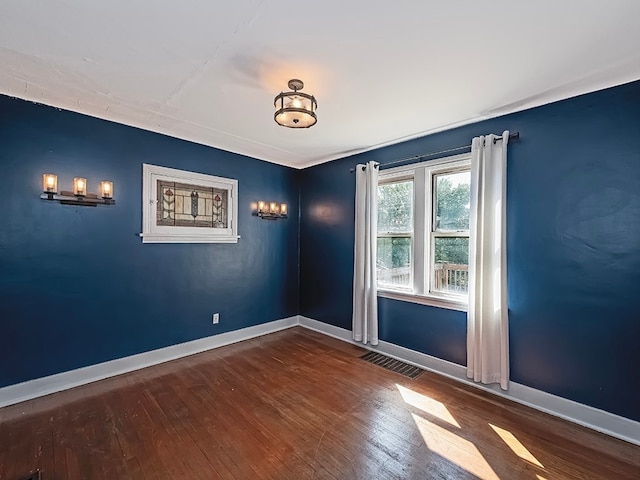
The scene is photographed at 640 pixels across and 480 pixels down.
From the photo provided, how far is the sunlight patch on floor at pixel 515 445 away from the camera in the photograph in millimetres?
1916

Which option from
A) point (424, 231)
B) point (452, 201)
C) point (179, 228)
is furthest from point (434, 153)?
point (179, 228)

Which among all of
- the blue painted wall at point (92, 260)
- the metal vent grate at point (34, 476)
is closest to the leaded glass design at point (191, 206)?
the blue painted wall at point (92, 260)

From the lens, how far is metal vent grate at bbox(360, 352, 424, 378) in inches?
125

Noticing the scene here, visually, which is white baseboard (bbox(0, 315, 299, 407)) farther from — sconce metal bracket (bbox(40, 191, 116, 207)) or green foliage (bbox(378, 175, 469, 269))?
green foliage (bbox(378, 175, 469, 269))

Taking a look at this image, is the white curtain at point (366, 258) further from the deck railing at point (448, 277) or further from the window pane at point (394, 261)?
the deck railing at point (448, 277)

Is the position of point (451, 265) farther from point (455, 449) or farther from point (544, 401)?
point (455, 449)

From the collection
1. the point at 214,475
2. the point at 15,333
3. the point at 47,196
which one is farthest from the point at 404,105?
the point at 15,333

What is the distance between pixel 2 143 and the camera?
2.49 m

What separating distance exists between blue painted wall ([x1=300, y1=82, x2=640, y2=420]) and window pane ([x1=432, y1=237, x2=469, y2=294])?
316mm

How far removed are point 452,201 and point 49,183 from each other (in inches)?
156

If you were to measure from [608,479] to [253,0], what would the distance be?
11.3ft

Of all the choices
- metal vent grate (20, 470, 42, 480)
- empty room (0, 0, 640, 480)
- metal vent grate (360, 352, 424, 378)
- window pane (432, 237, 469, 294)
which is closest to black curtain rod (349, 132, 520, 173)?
empty room (0, 0, 640, 480)

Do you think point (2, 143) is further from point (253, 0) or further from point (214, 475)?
point (214, 475)

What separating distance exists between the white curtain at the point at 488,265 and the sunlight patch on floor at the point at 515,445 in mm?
565
